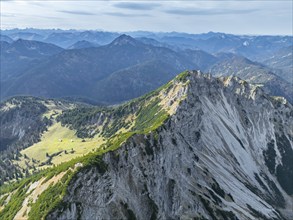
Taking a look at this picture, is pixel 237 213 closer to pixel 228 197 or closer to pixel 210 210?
pixel 228 197

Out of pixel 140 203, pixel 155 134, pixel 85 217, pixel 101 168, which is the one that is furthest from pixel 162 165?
pixel 85 217

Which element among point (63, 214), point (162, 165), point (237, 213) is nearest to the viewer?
point (63, 214)

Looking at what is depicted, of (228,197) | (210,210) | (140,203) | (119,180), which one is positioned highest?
(119,180)

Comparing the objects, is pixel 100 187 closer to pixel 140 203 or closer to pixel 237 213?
pixel 140 203

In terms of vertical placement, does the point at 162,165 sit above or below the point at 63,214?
below

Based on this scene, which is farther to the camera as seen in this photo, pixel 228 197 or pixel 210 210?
pixel 228 197

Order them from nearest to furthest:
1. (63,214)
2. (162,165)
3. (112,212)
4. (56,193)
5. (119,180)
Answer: (63,214) → (56,193) → (112,212) → (119,180) → (162,165)

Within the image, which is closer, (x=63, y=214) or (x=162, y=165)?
(x=63, y=214)

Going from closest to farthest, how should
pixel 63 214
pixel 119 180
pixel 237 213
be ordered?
pixel 63 214 → pixel 119 180 → pixel 237 213

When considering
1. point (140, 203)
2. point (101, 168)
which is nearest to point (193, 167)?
point (140, 203)
